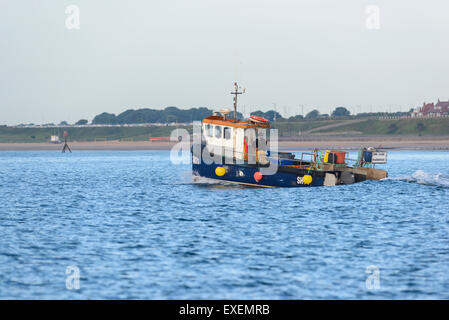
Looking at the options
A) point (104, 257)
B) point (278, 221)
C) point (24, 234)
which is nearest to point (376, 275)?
point (104, 257)

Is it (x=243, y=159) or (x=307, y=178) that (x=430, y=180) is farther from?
(x=243, y=159)

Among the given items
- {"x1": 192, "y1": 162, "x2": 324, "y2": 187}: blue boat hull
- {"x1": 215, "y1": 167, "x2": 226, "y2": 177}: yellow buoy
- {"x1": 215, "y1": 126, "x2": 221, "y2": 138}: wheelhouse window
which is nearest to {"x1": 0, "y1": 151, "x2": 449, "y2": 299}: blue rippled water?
{"x1": 192, "y1": 162, "x2": 324, "y2": 187}: blue boat hull

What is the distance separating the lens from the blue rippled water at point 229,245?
17.1 metres

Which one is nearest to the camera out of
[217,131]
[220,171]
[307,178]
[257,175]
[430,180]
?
[220,171]

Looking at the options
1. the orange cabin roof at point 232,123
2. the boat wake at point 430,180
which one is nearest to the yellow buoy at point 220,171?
the orange cabin roof at point 232,123

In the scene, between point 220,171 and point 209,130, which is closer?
point 220,171

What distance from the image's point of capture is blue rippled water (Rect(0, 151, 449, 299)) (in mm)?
17062

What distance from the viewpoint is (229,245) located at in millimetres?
23078

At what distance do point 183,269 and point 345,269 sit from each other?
499 cm

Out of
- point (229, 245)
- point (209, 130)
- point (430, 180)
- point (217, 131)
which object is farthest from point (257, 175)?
point (430, 180)

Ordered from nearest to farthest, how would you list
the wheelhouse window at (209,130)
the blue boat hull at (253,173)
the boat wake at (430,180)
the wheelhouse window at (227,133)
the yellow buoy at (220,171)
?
1. the yellow buoy at (220,171)
2. the blue boat hull at (253,173)
3. the wheelhouse window at (227,133)
4. the wheelhouse window at (209,130)
5. the boat wake at (430,180)

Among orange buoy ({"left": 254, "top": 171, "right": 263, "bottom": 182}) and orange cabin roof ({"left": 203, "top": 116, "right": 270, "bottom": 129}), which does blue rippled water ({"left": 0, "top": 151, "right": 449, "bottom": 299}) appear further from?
orange cabin roof ({"left": 203, "top": 116, "right": 270, "bottom": 129})

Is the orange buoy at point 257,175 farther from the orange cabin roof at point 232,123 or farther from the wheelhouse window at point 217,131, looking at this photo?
the wheelhouse window at point 217,131
